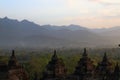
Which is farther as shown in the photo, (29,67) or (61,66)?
(29,67)

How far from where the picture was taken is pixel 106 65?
59.8 metres

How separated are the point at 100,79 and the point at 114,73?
8.01 feet

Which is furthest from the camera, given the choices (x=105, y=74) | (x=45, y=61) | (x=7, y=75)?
(x=45, y=61)

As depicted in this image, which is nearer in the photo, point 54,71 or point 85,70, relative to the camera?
point 54,71

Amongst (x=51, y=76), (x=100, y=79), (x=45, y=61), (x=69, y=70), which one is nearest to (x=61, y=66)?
(x=51, y=76)

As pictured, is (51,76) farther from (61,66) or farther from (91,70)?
(91,70)

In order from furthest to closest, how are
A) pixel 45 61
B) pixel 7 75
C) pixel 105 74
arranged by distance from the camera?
pixel 45 61, pixel 105 74, pixel 7 75

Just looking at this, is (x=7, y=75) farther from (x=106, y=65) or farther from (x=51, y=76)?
(x=106, y=65)

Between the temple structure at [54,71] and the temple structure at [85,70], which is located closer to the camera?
the temple structure at [54,71]

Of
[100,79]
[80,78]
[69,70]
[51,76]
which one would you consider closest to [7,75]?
[51,76]

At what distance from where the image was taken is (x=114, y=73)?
55.9 m

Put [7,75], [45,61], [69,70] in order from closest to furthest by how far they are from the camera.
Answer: [7,75] < [69,70] < [45,61]

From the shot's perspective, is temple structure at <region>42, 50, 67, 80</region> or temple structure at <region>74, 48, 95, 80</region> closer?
temple structure at <region>42, 50, 67, 80</region>

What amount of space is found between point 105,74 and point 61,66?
25.6 ft
